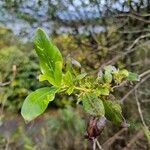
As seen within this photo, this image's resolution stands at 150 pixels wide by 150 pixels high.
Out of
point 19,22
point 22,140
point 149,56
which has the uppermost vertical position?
point 19,22

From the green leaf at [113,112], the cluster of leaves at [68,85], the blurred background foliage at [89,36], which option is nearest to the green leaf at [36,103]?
the cluster of leaves at [68,85]

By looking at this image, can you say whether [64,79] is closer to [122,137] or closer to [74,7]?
[74,7]

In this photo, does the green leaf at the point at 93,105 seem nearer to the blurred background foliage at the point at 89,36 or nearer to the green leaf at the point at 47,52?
the green leaf at the point at 47,52

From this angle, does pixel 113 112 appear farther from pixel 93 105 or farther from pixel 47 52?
pixel 47 52

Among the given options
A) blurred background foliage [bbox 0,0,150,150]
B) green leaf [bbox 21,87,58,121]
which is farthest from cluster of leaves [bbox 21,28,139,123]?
blurred background foliage [bbox 0,0,150,150]

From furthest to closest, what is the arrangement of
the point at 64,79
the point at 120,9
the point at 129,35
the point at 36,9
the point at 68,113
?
the point at 68,113 < the point at 129,35 < the point at 36,9 < the point at 120,9 < the point at 64,79

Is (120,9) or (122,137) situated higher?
(120,9)

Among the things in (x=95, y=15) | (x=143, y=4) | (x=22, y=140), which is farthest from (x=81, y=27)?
(x=22, y=140)
